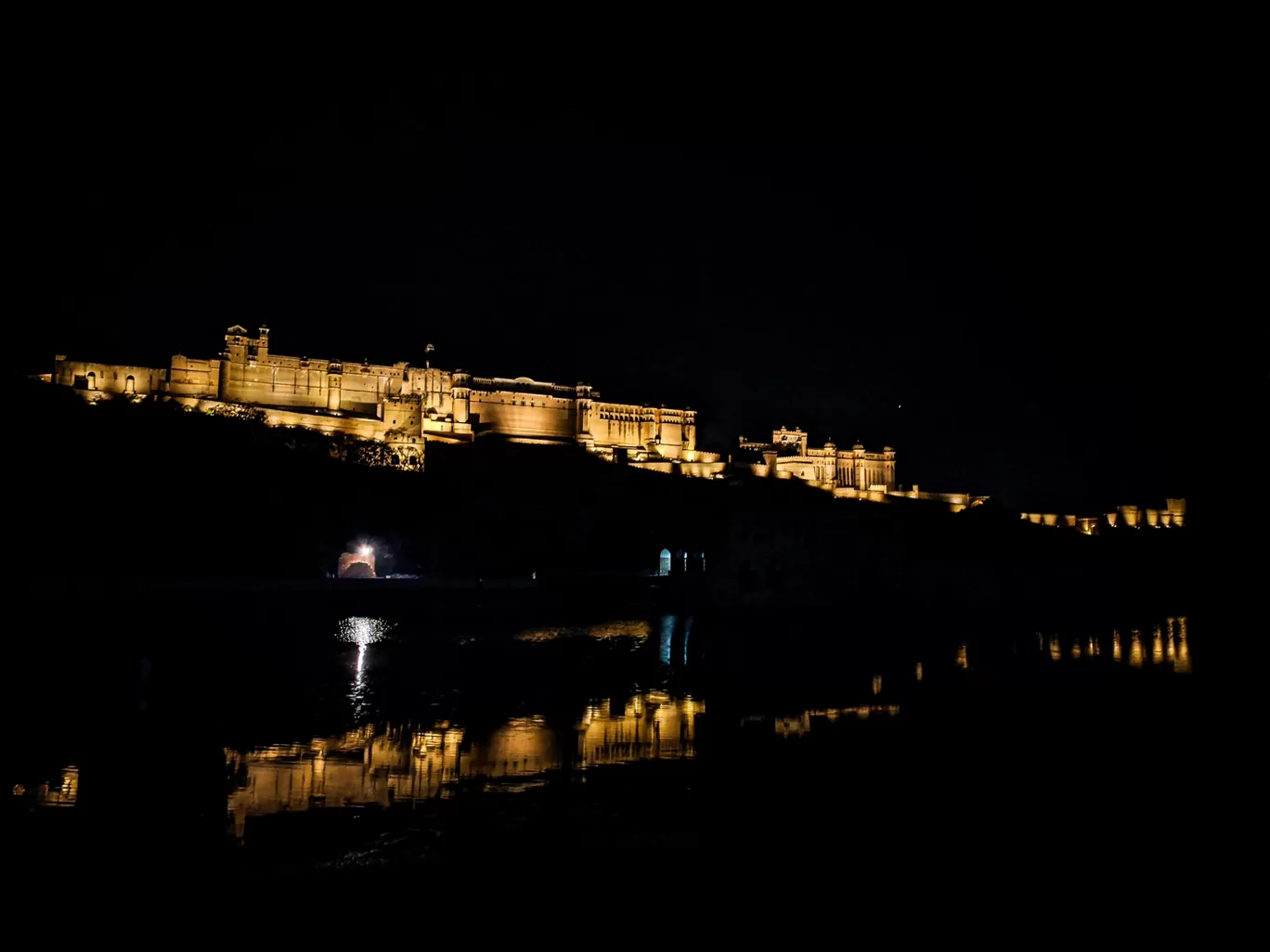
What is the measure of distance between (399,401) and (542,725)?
2201 inches

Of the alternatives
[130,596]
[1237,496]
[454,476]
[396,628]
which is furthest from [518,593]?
[1237,496]

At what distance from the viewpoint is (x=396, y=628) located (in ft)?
69.8

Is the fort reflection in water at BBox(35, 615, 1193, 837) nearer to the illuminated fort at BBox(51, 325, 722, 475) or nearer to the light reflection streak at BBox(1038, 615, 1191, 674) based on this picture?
the light reflection streak at BBox(1038, 615, 1191, 674)

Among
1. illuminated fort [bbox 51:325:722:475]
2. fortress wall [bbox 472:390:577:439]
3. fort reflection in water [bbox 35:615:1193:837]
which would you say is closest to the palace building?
illuminated fort [bbox 51:325:722:475]

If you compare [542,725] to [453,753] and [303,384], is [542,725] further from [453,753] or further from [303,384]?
[303,384]

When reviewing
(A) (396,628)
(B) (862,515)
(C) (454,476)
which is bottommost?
(A) (396,628)

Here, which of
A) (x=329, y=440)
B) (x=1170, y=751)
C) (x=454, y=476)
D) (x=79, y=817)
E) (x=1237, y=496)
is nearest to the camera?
(x=79, y=817)

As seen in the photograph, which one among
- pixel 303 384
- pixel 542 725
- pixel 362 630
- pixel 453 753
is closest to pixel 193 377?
pixel 303 384

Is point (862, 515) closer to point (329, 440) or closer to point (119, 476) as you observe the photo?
point (119, 476)

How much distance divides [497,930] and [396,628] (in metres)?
16.3

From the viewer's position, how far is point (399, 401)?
6419cm

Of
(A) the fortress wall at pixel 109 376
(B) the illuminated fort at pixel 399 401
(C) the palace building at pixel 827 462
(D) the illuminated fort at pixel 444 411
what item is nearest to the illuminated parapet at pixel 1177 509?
(D) the illuminated fort at pixel 444 411

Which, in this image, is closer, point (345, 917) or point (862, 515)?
point (345, 917)

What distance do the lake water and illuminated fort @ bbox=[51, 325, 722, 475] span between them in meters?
40.4
